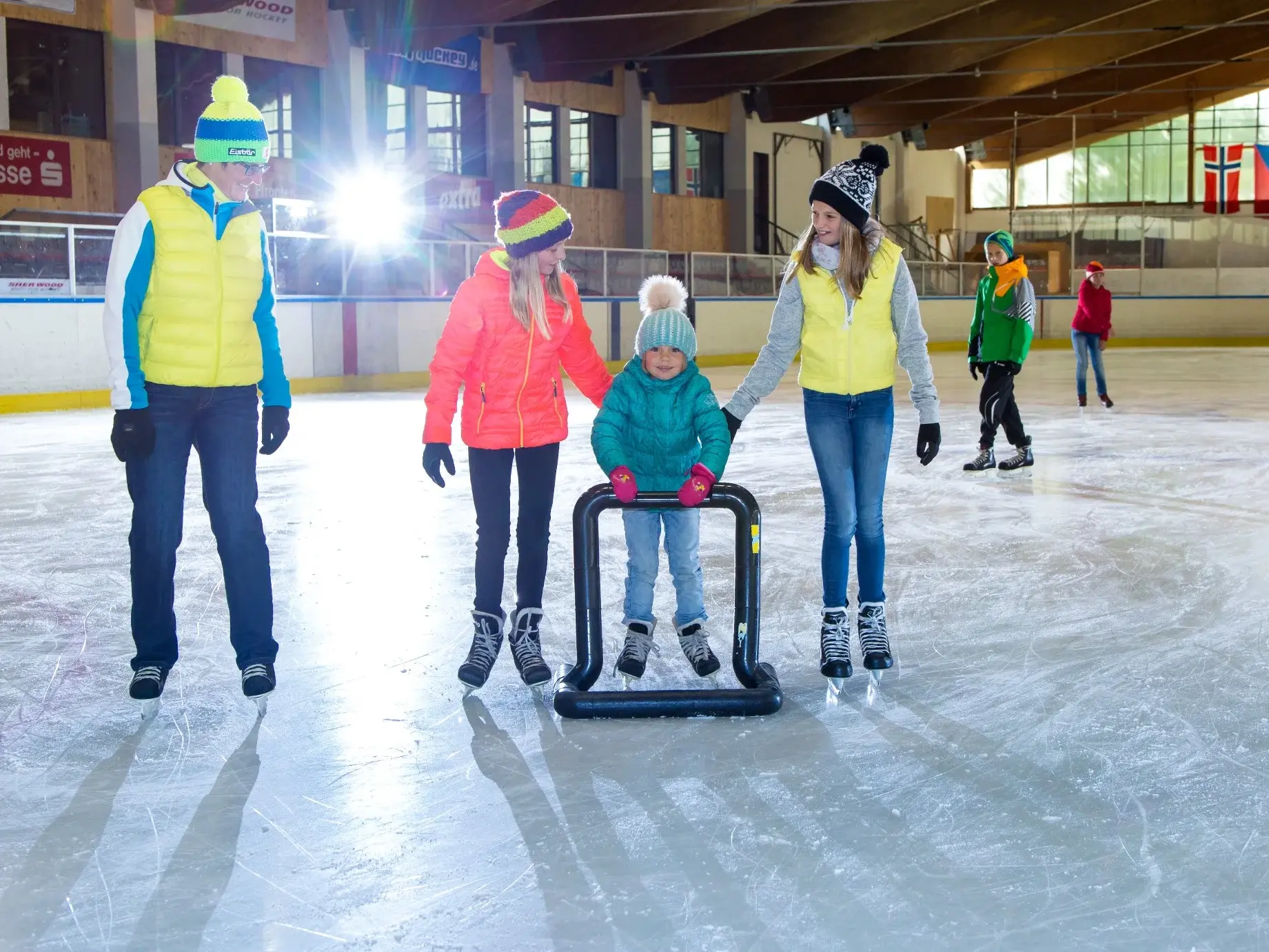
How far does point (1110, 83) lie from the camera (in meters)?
30.7

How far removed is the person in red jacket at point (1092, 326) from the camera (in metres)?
11.9

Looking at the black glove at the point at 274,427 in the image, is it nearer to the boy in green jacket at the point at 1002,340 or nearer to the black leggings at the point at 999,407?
the boy in green jacket at the point at 1002,340

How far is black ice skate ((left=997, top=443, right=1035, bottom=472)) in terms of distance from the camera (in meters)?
8.08

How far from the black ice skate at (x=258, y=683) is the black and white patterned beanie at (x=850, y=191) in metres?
1.75

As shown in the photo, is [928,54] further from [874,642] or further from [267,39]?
[874,642]

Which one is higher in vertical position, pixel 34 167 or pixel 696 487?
pixel 34 167

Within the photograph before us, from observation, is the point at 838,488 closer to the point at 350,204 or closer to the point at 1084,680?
the point at 1084,680

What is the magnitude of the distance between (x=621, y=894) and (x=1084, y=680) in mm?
1787

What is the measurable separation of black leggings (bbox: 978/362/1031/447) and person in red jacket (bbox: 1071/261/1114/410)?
3987mm

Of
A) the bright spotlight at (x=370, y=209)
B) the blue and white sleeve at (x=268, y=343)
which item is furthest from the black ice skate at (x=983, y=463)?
the bright spotlight at (x=370, y=209)

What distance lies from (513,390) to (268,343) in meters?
0.59

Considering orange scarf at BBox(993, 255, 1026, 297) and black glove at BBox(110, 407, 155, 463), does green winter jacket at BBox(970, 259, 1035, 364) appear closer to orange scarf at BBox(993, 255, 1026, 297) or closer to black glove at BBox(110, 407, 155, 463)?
orange scarf at BBox(993, 255, 1026, 297)

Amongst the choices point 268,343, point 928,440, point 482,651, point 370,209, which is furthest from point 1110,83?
point 268,343

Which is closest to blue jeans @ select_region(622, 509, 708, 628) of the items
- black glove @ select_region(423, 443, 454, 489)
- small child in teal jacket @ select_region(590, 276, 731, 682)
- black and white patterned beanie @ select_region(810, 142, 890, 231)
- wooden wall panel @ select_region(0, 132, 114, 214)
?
small child in teal jacket @ select_region(590, 276, 731, 682)
